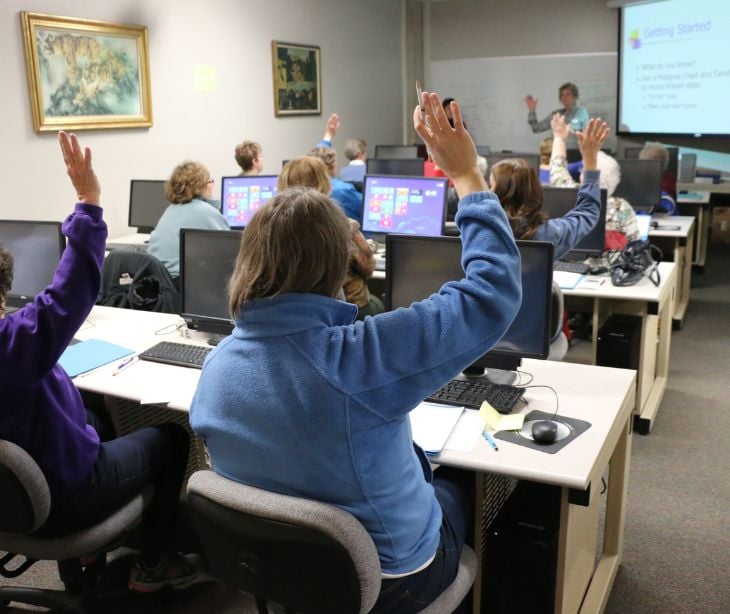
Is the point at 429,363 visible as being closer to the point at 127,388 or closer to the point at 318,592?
the point at 318,592

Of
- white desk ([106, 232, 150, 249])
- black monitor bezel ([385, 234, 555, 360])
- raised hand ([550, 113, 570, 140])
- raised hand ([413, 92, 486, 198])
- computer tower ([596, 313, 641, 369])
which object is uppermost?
raised hand ([550, 113, 570, 140])

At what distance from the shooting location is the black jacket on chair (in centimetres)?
321

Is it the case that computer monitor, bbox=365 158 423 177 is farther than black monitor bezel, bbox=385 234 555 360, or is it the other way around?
computer monitor, bbox=365 158 423 177

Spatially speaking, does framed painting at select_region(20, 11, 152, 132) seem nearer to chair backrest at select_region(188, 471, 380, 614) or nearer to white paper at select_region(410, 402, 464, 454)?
white paper at select_region(410, 402, 464, 454)

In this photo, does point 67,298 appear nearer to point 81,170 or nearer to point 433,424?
point 81,170

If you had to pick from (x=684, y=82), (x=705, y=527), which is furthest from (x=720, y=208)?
(x=705, y=527)

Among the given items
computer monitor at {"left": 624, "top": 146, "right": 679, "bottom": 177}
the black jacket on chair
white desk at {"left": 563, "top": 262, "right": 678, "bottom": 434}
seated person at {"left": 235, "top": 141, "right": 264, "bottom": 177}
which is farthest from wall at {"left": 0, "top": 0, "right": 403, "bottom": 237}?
white desk at {"left": 563, "top": 262, "right": 678, "bottom": 434}

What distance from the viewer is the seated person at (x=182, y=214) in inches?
155

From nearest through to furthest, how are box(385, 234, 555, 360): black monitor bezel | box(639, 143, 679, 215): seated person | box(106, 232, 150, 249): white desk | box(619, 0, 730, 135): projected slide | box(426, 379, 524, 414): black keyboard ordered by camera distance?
box(426, 379, 524, 414): black keyboard
box(385, 234, 555, 360): black monitor bezel
box(106, 232, 150, 249): white desk
box(639, 143, 679, 215): seated person
box(619, 0, 730, 135): projected slide

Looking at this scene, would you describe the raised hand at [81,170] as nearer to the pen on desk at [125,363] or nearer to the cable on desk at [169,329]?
the pen on desk at [125,363]

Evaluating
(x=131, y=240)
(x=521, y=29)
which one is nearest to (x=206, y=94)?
(x=131, y=240)

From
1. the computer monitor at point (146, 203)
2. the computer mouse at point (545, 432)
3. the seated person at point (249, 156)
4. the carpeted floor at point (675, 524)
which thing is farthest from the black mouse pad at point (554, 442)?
the computer monitor at point (146, 203)

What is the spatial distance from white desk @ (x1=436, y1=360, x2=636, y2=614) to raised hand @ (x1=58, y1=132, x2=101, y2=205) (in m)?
1.11

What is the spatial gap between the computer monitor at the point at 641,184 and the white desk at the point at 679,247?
160 mm
